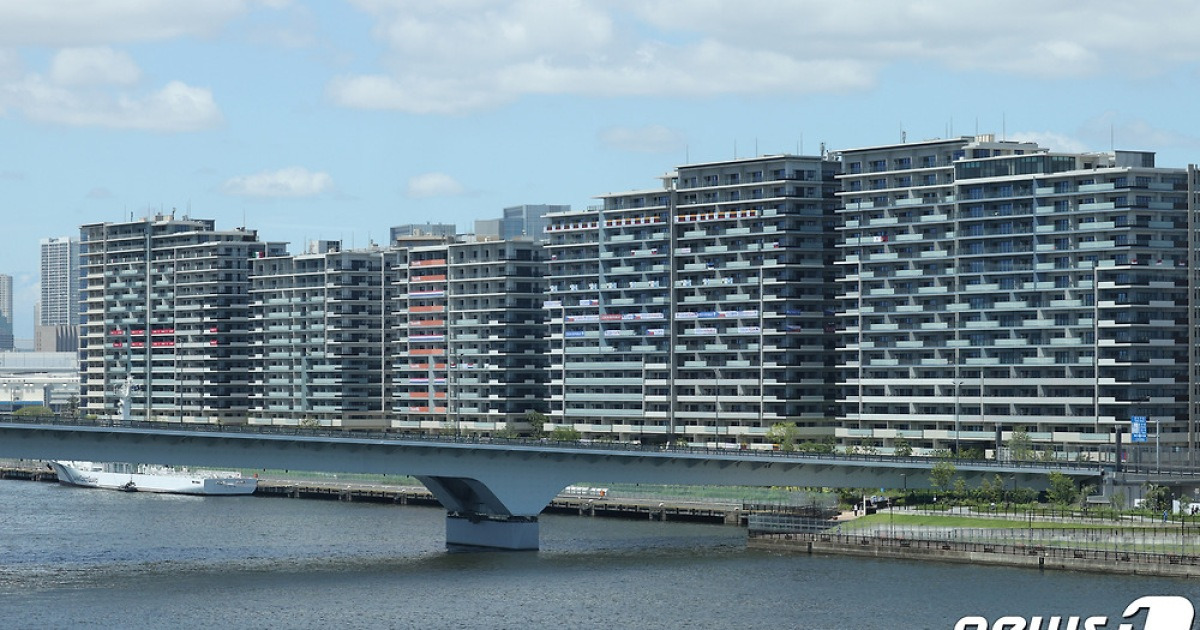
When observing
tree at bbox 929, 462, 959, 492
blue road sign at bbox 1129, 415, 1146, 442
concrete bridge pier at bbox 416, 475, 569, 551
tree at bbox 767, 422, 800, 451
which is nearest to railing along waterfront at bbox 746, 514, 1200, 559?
tree at bbox 929, 462, 959, 492

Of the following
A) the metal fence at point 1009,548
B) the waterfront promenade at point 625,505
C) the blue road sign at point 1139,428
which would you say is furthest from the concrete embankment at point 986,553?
the blue road sign at point 1139,428

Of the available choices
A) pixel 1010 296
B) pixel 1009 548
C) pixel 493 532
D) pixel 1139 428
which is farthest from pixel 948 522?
pixel 1010 296

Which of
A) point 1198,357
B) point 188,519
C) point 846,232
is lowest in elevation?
point 188,519

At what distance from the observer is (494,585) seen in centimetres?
10806

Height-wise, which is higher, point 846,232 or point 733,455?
point 846,232

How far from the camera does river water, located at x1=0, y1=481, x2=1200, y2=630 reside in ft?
311

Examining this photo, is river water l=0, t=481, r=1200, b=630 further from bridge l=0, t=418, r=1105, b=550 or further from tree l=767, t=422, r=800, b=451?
tree l=767, t=422, r=800, b=451

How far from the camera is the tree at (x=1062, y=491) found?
134875 millimetres

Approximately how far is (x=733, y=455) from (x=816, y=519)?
7.42 meters

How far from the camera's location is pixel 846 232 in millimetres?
193500

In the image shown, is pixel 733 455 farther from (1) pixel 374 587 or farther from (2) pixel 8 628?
(2) pixel 8 628

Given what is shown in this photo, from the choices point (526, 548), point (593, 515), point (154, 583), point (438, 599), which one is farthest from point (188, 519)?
point (438, 599)

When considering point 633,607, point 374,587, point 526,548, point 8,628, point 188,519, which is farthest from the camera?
point 188,519

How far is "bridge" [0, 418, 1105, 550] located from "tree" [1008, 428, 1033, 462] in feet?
56.3
